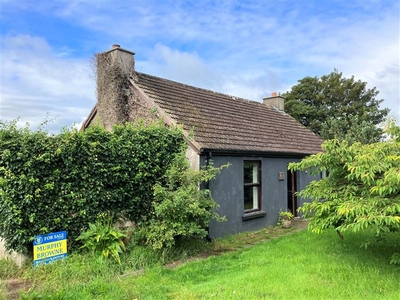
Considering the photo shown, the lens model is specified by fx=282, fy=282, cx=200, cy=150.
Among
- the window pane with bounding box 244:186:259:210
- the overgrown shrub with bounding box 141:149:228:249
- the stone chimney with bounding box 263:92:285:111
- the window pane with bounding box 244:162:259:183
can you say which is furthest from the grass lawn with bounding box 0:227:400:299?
the stone chimney with bounding box 263:92:285:111

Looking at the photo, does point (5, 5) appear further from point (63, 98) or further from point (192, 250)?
point (192, 250)

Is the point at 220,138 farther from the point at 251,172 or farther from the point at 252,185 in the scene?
the point at 252,185

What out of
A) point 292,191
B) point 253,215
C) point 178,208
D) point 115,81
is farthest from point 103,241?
point 292,191

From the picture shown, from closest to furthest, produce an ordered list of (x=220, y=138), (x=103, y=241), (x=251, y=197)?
(x=103, y=241) < (x=220, y=138) < (x=251, y=197)

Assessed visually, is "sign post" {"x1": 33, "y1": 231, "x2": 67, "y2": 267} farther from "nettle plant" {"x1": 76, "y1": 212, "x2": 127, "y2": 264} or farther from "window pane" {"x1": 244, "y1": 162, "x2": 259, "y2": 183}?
"window pane" {"x1": 244, "y1": 162, "x2": 259, "y2": 183}

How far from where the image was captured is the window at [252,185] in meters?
10.1

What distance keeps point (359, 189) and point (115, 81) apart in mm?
8296

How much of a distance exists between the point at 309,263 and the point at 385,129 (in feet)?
10.9

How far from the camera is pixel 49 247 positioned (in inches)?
239

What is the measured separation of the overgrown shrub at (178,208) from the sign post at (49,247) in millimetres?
1786

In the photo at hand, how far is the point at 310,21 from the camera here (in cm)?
997

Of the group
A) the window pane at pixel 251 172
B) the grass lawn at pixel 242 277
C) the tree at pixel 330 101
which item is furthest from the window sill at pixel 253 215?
the tree at pixel 330 101

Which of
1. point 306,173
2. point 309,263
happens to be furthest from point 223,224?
point 306,173

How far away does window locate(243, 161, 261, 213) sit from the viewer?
398 inches
